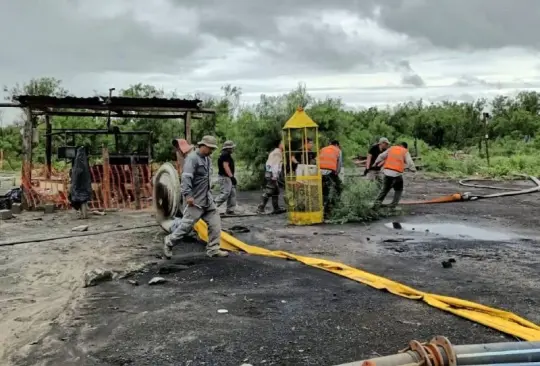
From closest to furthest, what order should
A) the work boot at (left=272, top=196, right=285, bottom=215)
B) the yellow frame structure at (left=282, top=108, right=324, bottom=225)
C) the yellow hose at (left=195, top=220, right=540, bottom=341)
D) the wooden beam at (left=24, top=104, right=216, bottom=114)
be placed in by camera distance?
1. the yellow hose at (left=195, top=220, right=540, bottom=341)
2. the yellow frame structure at (left=282, top=108, right=324, bottom=225)
3. the work boot at (left=272, top=196, right=285, bottom=215)
4. the wooden beam at (left=24, top=104, right=216, bottom=114)

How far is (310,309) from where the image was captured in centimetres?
636

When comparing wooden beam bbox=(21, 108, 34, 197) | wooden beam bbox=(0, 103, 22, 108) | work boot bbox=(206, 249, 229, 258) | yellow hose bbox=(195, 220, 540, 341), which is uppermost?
wooden beam bbox=(0, 103, 22, 108)

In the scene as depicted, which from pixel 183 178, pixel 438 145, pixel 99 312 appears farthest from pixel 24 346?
pixel 438 145

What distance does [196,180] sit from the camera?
9281 mm

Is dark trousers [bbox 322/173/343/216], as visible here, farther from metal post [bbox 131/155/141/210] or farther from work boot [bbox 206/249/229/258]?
metal post [bbox 131/155/141/210]

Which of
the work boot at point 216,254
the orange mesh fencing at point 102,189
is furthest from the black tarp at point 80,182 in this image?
the work boot at point 216,254

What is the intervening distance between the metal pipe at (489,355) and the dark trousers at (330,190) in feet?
32.4

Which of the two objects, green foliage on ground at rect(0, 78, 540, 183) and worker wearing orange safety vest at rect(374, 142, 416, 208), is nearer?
worker wearing orange safety vest at rect(374, 142, 416, 208)

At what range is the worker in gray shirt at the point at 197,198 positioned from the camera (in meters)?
9.16

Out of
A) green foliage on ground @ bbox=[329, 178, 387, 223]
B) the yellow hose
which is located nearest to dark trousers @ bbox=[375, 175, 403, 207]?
green foliage on ground @ bbox=[329, 178, 387, 223]

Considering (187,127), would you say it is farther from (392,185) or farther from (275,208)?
(392,185)

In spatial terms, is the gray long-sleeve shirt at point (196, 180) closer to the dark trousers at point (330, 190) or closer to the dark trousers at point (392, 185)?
the dark trousers at point (330, 190)

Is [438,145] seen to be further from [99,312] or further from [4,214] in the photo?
[99,312]

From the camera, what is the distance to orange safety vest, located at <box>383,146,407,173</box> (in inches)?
542
